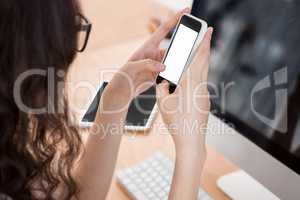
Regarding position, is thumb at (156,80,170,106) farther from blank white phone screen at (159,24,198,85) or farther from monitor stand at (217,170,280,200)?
monitor stand at (217,170,280,200)

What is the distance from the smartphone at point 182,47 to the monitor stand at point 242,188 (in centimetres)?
24

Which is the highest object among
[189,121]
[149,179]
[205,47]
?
[205,47]

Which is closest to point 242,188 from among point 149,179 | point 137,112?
point 149,179

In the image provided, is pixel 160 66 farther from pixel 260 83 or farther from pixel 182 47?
pixel 260 83

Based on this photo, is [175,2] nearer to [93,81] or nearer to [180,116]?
[93,81]

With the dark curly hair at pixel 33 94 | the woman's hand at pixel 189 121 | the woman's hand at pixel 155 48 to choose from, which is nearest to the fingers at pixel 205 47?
the woman's hand at pixel 189 121

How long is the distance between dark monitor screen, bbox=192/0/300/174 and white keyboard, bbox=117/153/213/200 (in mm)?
157

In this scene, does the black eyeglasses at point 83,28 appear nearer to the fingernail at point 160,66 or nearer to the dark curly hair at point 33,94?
the dark curly hair at point 33,94

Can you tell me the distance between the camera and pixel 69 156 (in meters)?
0.68

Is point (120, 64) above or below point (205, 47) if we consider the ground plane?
below

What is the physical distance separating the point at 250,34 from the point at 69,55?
32cm

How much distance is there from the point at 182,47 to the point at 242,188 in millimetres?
312

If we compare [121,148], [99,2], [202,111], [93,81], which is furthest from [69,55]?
[99,2]

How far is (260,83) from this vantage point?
679mm
